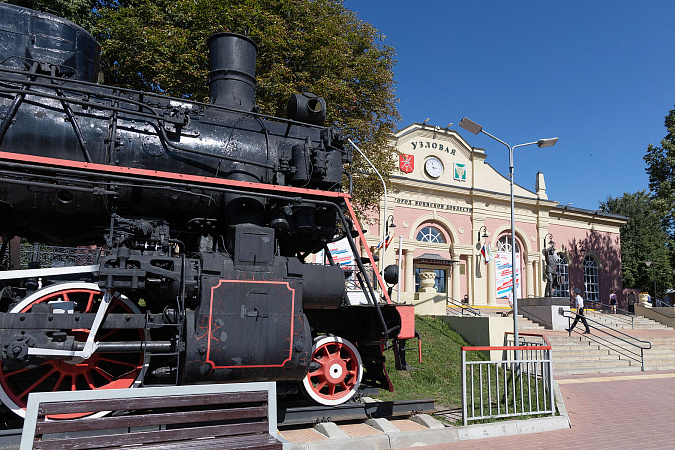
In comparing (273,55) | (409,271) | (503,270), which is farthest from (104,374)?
(503,270)

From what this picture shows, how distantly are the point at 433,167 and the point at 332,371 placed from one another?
2216 cm

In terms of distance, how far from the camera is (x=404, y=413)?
6797mm

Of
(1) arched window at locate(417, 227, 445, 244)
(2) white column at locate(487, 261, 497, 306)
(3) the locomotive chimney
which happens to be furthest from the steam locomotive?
(2) white column at locate(487, 261, 497, 306)

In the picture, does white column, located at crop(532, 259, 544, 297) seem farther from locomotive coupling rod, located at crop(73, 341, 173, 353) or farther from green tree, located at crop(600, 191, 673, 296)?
locomotive coupling rod, located at crop(73, 341, 173, 353)

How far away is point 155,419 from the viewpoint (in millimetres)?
3736

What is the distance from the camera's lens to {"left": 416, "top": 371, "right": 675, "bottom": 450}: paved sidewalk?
625 cm

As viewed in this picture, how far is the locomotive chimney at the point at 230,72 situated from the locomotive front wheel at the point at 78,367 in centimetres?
300

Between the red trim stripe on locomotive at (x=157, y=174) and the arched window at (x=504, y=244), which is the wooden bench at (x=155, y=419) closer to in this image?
the red trim stripe on locomotive at (x=157, y=174)

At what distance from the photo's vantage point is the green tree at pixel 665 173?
26.4 meters

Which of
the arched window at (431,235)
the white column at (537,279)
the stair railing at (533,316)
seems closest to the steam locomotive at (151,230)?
the stair railing at (533,316)

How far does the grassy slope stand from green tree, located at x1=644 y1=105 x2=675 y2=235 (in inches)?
706

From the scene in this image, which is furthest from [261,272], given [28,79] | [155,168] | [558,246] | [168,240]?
[558,246]

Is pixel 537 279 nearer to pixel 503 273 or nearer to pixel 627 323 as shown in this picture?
pixel 503 273

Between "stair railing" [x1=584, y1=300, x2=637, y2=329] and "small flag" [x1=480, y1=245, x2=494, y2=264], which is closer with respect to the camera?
"small flag" [x1=480, y1=245, x2=494, y2=264]
